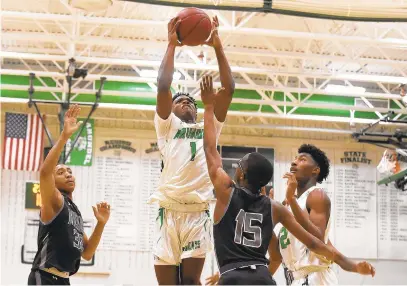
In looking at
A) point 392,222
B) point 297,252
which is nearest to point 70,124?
point 297,252

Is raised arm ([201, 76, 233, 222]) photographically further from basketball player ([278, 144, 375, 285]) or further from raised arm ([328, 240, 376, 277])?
raised arm ([328, 240, 376, 277])

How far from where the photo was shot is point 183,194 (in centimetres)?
620

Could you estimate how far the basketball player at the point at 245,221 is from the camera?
5.27m

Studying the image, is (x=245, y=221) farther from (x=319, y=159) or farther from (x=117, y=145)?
(x=117, y=145)

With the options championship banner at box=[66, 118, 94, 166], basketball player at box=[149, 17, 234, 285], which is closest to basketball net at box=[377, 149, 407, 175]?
championship banner at box=[66, 118, 94, 166]

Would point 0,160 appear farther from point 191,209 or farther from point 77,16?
point 191,209

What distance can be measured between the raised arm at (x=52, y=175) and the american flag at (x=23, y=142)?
37.7ft

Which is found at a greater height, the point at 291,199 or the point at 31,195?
the point at 31,195

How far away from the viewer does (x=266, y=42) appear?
53.1ft

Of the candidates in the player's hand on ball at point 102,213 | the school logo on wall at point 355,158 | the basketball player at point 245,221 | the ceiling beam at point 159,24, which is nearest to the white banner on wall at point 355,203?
the school logo on wall at point 355,158

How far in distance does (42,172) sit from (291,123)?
15.0m

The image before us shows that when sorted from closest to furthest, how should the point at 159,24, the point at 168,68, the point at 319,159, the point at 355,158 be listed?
the point at 168,68
the point at 319,159
the point at 159,24
the point at 355,158

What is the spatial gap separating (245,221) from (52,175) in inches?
64.4

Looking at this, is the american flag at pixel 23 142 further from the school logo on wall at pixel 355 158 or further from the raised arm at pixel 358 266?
the raised arm at pixel 358 266
